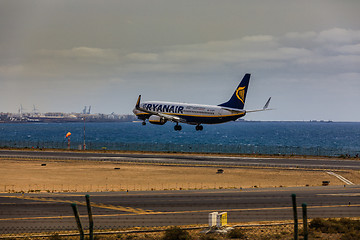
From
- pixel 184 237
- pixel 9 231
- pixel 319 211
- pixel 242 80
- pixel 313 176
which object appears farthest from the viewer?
pixel 242 80

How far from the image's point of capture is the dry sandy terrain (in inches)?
2167

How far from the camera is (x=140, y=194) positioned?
46.2 m

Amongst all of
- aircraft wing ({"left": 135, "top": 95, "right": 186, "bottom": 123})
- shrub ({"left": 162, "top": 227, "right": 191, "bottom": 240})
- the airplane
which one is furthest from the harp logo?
shrub ({"left": 162, "top": 227, "right": 191, "bottom": 240})

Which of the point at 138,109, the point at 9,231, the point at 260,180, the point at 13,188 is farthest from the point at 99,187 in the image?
the point at 138,109

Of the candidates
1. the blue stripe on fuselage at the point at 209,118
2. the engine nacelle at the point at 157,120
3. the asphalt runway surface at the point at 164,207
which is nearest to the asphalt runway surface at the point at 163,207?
the asphalt runway surface at the point at 164,207

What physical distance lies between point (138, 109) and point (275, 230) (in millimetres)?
71738

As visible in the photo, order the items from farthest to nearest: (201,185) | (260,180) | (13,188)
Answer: (260,180)
(201,185)
(13,188)

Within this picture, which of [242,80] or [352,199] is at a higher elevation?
[242,80]

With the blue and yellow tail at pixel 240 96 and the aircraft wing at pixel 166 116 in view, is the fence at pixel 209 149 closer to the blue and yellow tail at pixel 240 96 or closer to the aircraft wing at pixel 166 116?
the aircraft wing at pixel 166 116

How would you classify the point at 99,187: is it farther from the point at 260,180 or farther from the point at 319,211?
the point at 319,211

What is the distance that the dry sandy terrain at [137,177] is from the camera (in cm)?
5503

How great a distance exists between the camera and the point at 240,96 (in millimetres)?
95125

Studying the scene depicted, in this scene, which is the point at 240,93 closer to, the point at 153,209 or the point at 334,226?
the point at 153,209

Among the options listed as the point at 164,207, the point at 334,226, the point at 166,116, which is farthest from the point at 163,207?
the point at 166,116
